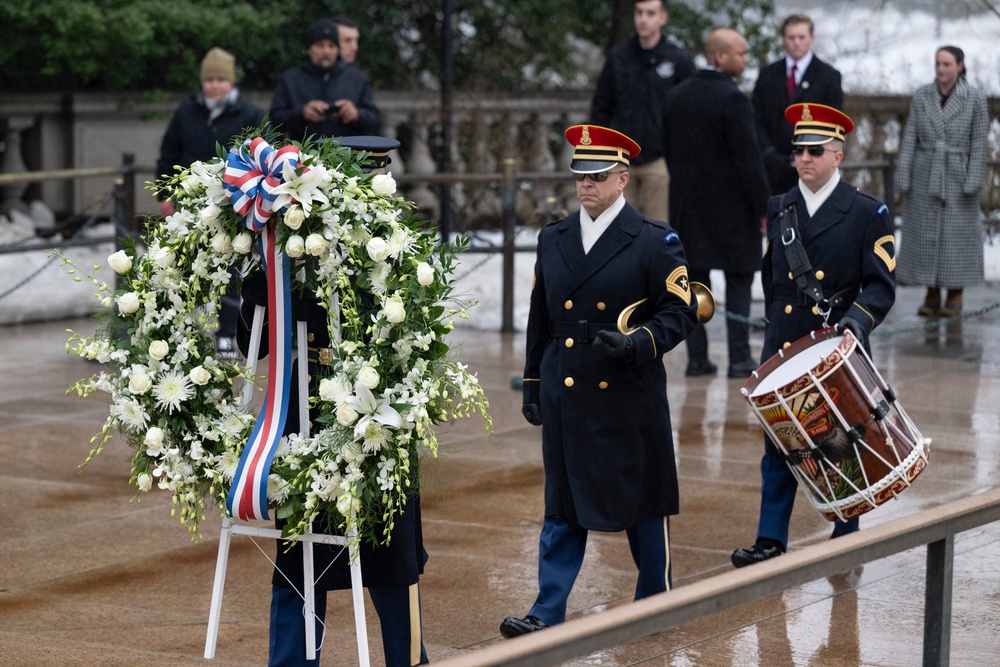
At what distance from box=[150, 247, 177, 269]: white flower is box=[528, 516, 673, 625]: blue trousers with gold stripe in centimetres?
168

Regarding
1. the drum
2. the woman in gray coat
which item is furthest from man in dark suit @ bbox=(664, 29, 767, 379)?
the drum

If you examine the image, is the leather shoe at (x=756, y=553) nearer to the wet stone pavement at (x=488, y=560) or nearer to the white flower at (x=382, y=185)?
the wet stone pavement at (x=488, y=560)

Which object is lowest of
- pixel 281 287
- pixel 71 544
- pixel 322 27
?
pixel 71 544

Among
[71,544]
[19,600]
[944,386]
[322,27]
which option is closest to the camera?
[19,600]

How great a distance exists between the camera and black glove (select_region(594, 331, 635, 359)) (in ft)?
16.9

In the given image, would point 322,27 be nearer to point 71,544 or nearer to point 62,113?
point 71,544

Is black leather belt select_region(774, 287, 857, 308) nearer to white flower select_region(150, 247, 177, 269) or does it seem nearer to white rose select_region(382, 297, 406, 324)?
white rose select_region(382, 297, 406, 324)

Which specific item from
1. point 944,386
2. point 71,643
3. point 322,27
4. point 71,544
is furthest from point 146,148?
point 71,643

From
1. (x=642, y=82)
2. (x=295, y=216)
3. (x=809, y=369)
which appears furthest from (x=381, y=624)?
(x=642, y=82)

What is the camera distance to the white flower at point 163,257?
14.6 feet

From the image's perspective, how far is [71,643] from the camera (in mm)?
5316

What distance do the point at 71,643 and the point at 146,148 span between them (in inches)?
463

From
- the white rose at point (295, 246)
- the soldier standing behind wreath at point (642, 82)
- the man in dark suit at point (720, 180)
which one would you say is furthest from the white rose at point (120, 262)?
the soldier standing behind wreath at point (642, 82)

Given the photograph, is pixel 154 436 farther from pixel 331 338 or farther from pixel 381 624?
pixel 381 624
